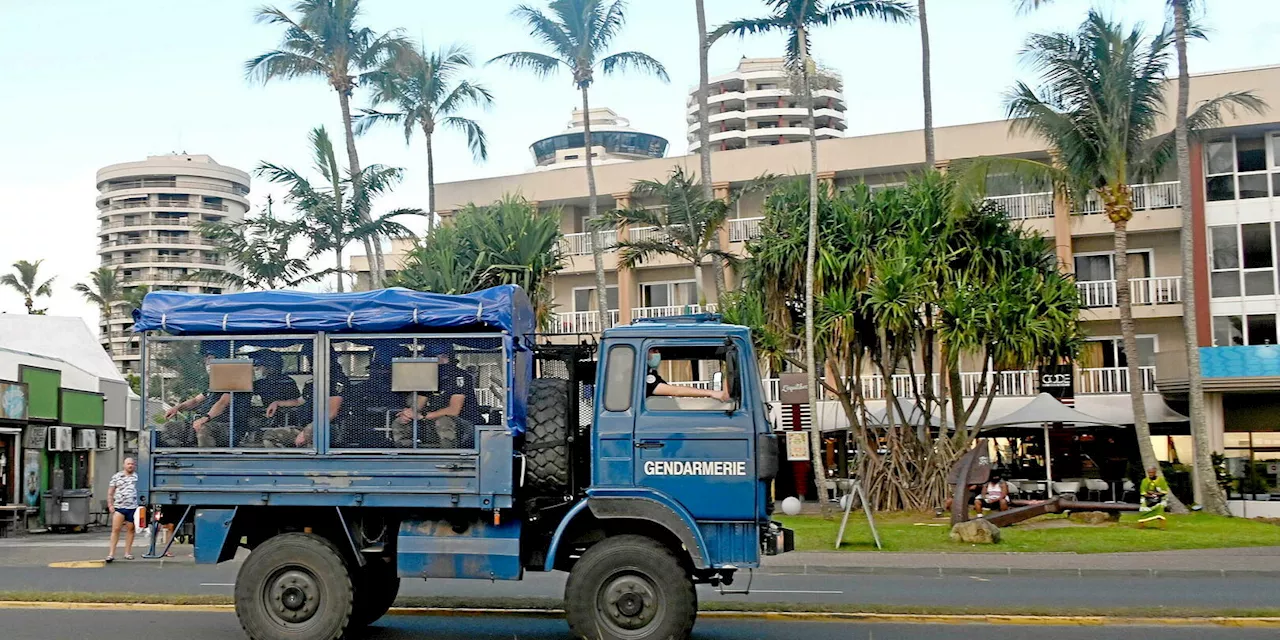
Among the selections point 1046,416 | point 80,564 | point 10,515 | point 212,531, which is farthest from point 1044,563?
point 10,515

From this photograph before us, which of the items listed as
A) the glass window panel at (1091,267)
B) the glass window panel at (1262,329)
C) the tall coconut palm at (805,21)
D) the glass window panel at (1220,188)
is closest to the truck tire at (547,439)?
the tall coconut palm at (805,21)

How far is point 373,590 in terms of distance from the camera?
10.6 m

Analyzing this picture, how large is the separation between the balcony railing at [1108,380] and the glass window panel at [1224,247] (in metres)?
3.76

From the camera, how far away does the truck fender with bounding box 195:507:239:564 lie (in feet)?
31.8

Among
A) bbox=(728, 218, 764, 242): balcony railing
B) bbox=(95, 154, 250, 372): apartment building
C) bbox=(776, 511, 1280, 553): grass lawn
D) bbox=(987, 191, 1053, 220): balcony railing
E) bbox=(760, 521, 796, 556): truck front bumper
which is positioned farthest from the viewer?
bbox=(95, 154, 250, 372): apartment building

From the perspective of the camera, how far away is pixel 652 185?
31.1m

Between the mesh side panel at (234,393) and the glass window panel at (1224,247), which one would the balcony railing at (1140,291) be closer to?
the glass window panel at (1224,247)

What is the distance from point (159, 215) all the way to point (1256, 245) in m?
95.6

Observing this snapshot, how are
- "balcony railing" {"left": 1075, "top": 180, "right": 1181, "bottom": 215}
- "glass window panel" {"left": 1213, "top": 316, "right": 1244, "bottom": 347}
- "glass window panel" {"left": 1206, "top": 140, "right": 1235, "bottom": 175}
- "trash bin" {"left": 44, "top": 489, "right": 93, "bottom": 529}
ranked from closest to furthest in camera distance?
"trash bin" {"left": 44, "top": 489, "right": 93, "bottom": 529}
"glass window panel" {"left": 1213, "top": 316, "right": 1244, "bottom": 347}
"glass window panel" {"left": 1206, "top": 140, "right": 1235, "bottom": 175}
"balcony railing" {"left": 1075, "top": 180, "right": 1181, "bottom": 215}

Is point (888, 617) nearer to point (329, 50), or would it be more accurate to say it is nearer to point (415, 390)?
point (415, 390)

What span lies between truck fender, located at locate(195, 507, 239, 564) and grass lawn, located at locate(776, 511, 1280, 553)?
37.5 ft

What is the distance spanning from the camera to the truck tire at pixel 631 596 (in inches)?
360

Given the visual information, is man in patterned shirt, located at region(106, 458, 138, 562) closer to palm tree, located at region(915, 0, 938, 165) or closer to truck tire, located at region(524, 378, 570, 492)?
truck tire, located at region(524, 378, 570, 492)

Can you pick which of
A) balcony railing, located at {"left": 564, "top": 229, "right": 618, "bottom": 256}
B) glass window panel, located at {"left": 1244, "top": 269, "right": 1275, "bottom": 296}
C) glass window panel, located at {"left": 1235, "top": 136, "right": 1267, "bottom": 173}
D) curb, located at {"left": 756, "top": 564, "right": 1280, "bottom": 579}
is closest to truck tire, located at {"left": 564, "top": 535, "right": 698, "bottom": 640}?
curb, located at {"left": 756, "top": 564, "right": 1280, "bottom": 579}
